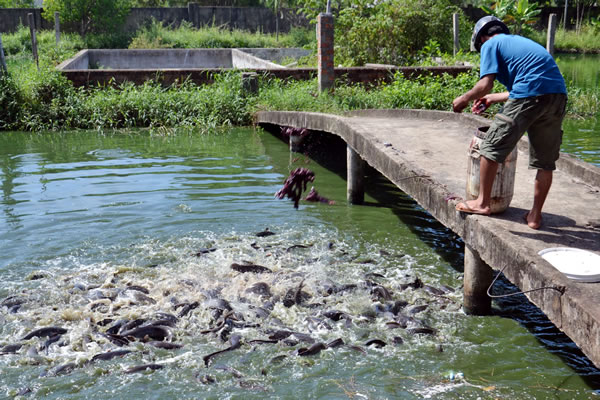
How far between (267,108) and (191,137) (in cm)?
179

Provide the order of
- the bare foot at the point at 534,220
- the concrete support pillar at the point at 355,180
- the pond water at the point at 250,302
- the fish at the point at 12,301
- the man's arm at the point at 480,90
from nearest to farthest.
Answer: the pond water at the point at 250,302 < the man's arm at the point at 480,90 < the bare foot at the point at 534,220 < the fish at the point at 12,301 < the concrete support pillar at the point at 355,180

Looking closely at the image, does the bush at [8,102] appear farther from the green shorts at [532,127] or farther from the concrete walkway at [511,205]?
the green shorts at [532,127]

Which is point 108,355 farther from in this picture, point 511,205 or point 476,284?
point 511,205

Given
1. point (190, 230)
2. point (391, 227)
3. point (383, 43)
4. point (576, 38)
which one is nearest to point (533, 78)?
point (391, 227)

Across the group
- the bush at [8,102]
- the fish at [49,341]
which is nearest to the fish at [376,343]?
the fish at [49,341]

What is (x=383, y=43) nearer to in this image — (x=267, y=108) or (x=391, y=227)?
(x=267, y=108)

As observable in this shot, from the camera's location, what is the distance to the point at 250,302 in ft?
18.7

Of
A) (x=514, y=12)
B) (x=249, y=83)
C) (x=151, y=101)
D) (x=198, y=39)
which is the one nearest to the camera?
(x=151, y=101)

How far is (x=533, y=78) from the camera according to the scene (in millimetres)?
4500

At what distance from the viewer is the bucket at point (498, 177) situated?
484 centimetres

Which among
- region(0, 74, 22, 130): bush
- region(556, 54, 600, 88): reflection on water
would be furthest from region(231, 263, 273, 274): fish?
region(556, 54, 600, 88): reflection on water

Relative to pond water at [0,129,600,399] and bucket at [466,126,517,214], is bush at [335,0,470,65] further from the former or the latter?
bucket at [466,126,517,214]

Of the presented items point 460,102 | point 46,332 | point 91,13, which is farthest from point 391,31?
point 91,13

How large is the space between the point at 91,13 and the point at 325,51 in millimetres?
22997
